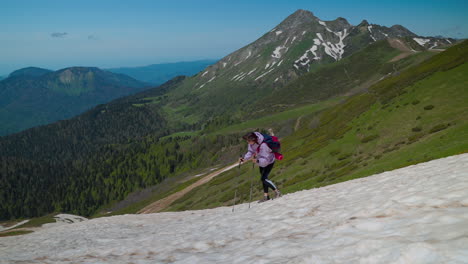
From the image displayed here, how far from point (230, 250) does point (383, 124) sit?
145ft

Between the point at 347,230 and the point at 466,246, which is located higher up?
the point at 466,246

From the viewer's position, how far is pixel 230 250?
34.2ft

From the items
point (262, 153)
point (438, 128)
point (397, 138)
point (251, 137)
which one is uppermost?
point (251, 137)

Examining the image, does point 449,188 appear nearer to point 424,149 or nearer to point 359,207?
point 359,207

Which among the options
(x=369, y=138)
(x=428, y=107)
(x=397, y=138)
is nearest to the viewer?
(x=397, y=138)

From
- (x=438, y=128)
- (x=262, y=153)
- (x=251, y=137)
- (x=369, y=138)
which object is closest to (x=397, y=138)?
(x=369, y=138)

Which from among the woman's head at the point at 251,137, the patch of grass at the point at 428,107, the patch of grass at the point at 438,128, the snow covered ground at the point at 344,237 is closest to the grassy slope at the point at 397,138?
the patch of grass at the point at 438,128

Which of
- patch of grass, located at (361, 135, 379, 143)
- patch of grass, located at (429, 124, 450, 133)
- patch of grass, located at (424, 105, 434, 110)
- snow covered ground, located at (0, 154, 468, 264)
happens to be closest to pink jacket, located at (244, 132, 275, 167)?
snow covered ground, located at (0, 154, 468, 264)

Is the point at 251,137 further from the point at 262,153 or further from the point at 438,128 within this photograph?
the point at 438,128

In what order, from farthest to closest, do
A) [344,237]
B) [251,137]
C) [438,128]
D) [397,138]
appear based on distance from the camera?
[397,138]
[438,128]
[251,137]
[344,237]

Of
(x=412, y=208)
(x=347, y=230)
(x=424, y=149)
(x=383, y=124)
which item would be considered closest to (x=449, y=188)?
(x=412, y=208)

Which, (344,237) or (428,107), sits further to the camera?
(428,107)

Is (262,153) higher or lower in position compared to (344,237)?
higher

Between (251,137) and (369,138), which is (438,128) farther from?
(251,137)
